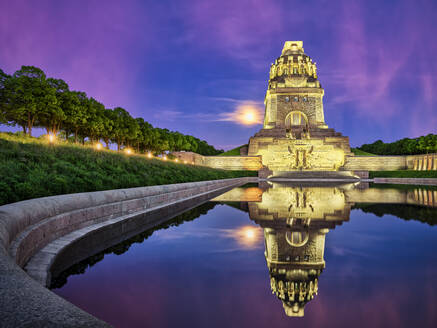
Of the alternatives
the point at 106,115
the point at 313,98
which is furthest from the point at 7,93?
the point at 313,98

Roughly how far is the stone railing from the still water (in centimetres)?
92

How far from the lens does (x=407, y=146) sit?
72500mm

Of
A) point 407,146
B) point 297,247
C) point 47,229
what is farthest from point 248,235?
point 407,146

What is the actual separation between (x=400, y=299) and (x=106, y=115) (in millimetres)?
50722

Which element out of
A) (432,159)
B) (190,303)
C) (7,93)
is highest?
(7,93)

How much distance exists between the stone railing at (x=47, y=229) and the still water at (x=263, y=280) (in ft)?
3.00

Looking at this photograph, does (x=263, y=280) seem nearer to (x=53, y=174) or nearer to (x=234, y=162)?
(x=53, y=174)

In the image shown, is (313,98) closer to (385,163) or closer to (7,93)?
(385,163)

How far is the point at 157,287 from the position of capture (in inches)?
140

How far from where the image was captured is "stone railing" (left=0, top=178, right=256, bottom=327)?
5.44ft

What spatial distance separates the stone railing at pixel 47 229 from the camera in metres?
1.66

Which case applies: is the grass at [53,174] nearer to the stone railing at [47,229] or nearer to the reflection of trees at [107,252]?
the stone railing at [47,229]

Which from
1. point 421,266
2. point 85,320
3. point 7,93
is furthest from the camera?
point 7,93

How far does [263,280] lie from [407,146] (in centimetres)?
8279
